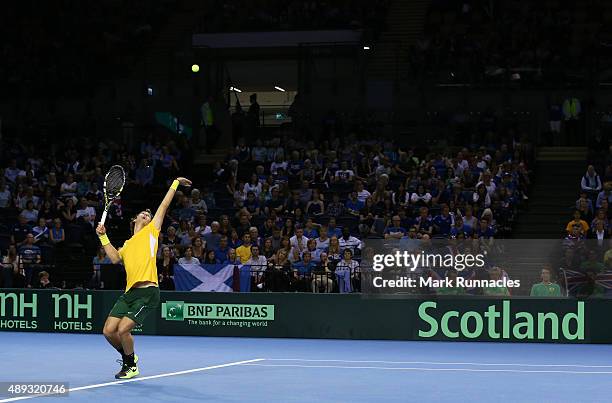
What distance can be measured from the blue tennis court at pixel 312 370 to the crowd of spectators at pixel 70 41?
17.0 meters

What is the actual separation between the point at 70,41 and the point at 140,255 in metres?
26.9

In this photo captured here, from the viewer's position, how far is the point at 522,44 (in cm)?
3425

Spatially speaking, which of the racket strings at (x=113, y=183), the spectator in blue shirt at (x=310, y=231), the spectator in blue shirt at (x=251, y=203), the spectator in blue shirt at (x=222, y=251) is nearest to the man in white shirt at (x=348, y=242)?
the spectator in blue shirt at (x=310, y=231)

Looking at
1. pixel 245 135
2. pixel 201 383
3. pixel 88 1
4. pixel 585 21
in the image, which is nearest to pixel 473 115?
pixel 585 21

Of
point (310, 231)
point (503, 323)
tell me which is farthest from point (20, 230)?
point (503, 323)

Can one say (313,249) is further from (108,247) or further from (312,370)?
(108,247)

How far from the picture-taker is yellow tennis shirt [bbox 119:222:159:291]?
14.4 meters

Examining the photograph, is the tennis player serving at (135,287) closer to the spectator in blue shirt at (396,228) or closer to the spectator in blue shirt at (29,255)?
the spectator in blue shirt at (396,228)

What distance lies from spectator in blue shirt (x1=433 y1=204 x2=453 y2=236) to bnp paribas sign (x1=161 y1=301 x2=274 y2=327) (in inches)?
162

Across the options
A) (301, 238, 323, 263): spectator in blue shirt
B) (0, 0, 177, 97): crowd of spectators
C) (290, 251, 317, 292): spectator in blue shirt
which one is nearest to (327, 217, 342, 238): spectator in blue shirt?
(301, 238, 323, 263): spectator in blue shirt

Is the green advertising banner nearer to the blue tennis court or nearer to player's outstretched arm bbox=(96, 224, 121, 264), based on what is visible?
the blue tennis court

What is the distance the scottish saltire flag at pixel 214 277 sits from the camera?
22875 mm

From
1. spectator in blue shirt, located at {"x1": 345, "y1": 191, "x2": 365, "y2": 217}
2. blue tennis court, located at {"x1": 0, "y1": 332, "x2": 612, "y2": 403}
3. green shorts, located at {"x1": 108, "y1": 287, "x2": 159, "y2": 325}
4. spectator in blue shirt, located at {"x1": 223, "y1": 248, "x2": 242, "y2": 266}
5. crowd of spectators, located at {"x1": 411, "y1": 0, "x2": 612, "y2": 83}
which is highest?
crowd of spectators, located at {"x1": 411, "y1": 0, "x2": 612, "y2": 83}

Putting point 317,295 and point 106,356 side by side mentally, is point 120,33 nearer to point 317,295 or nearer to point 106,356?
point 317,295
